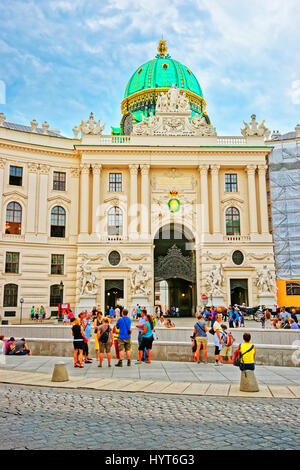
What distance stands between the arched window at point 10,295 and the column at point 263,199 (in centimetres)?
2678

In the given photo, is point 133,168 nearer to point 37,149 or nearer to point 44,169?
point 44,169

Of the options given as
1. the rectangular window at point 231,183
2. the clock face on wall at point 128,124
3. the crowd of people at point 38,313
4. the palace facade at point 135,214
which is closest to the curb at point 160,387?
the crowd of people at point 38,313

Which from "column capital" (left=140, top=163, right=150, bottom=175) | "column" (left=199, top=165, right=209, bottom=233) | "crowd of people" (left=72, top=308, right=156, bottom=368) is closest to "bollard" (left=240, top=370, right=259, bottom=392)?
"crowd of people" (left=72, top=308, right=156, bottom=368)

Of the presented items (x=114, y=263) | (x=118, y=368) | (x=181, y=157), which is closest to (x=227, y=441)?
(x=118, y=368)

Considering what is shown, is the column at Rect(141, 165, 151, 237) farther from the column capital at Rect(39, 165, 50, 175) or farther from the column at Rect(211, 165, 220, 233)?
the column capital at Rect(39, 165, 50, 175)

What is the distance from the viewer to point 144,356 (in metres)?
16.7

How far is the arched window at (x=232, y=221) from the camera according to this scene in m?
45.8

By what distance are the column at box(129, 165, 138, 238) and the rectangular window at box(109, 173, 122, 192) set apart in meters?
1.80

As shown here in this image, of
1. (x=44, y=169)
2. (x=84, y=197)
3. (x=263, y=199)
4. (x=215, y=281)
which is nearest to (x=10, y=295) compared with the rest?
(x=84, y=197)

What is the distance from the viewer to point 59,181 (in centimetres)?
4584

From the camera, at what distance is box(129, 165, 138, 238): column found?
1725 inches

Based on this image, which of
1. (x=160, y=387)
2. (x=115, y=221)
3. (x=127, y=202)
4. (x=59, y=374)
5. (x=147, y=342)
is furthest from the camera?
(x=127, y=202)

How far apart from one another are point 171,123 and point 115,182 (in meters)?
9.30

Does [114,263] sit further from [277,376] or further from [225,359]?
[277,376]
